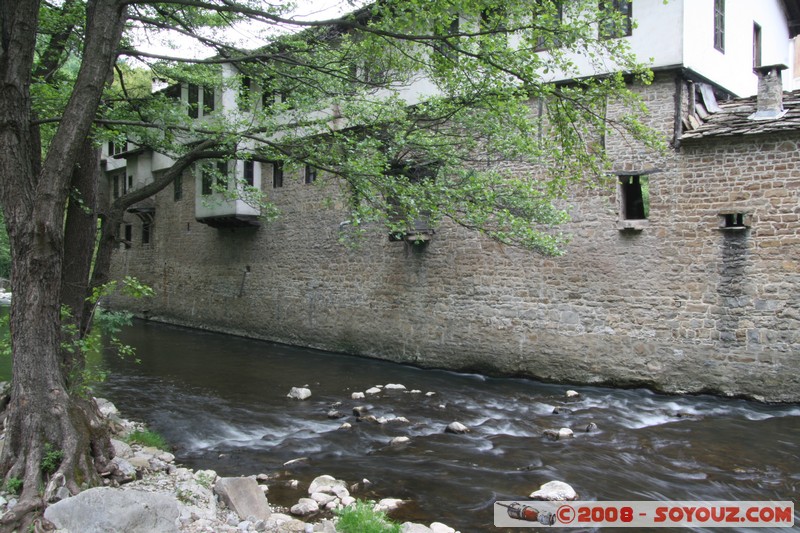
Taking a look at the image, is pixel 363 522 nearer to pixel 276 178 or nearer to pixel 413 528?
pixel 413 528

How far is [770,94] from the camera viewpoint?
9.62m

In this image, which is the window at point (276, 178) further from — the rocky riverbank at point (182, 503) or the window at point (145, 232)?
the rocky riverbank at point (182, 503)

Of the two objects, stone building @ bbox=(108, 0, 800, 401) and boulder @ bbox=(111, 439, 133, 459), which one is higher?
stone building @ bbox=(108, 0, 800, 401)

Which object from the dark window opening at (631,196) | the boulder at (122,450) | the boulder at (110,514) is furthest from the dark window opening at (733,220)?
the boulder at (110,514)

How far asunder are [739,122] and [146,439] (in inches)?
386

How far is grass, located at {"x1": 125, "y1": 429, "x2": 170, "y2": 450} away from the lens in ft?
21.4

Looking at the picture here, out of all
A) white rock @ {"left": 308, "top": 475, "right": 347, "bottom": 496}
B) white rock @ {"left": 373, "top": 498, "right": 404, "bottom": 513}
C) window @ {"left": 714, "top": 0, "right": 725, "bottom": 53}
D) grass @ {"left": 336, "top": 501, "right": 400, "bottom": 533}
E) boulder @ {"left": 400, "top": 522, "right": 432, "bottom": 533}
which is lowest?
white rock @ {"left": 373, "top": 498, "right": 404, "bottom": 513}

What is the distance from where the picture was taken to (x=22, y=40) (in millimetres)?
4750

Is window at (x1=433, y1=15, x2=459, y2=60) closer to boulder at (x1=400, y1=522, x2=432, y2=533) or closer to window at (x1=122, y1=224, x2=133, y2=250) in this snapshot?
boulder at (x1=400, y1=522, x2=432, y2=533)

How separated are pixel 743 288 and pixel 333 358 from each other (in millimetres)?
8674

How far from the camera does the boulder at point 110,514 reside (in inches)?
144

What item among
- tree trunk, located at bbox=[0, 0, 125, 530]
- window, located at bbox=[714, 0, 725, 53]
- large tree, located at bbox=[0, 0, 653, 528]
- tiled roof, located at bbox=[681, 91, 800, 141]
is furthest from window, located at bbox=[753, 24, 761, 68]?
tree trunk, located at bbox=[0, 0, 125, 530]

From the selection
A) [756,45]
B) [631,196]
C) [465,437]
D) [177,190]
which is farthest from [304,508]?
[177,190]

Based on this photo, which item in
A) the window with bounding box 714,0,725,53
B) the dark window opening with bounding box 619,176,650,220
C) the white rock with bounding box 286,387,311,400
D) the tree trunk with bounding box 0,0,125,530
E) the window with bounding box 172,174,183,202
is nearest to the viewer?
the tree trunk with bounding box 0,0,125,530
